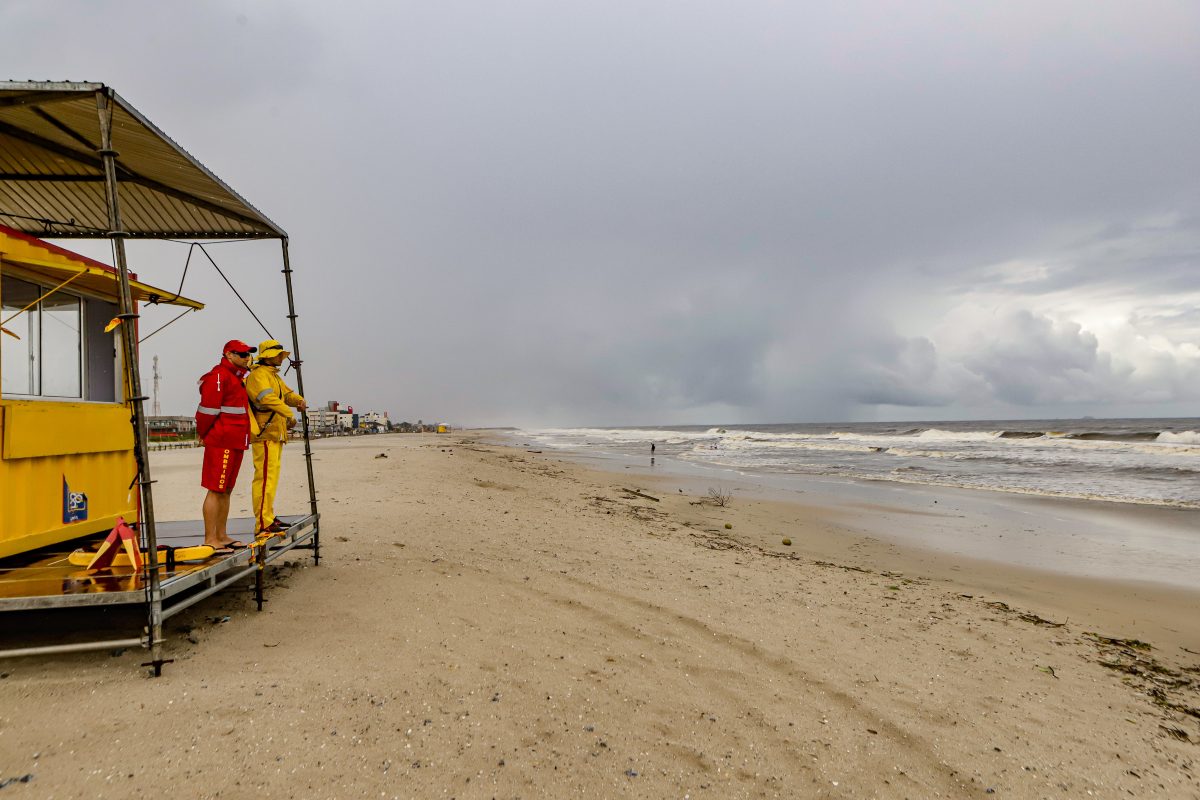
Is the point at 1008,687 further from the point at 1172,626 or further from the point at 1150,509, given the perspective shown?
the point at 1150,509

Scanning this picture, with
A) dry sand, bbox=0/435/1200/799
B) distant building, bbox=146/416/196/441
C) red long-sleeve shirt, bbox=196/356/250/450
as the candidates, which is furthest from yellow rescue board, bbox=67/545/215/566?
distant building, bbox=146/416/196/441

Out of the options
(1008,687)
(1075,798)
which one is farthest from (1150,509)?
(1075,798)

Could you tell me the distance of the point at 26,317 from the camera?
5109 millimetres

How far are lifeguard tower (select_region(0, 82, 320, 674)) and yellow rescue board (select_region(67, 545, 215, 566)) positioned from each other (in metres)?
0.04

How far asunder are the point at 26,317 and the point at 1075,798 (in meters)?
8.45

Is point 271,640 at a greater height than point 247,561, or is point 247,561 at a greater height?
point 247,561

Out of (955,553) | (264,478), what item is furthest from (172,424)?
(955,553)

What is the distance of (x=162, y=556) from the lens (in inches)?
194

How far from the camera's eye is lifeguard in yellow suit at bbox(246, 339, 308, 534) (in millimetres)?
5492

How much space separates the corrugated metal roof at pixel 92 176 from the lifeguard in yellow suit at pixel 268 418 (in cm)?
154

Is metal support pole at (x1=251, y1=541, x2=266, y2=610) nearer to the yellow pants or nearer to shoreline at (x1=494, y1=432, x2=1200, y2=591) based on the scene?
the yellow pants

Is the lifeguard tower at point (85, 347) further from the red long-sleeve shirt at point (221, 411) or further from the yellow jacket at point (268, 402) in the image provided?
the yellow jacket at point (268, 402)

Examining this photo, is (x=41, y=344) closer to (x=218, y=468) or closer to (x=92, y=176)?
(x=92, y=176)

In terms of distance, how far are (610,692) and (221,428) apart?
4.00m
